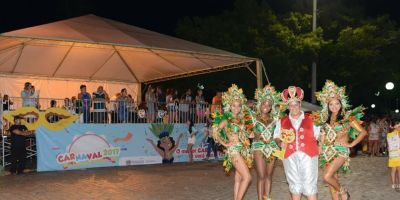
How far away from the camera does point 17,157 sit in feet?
47.2

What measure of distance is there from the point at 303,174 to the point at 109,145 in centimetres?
1005

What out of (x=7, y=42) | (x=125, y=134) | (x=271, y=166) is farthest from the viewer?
(x=125, y=134)

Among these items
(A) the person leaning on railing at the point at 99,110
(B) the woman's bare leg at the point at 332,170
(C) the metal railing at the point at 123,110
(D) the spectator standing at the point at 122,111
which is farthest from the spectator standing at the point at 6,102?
(B) the woman's bare leg at the point at 332,170

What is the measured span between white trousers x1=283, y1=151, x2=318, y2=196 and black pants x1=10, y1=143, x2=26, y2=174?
983cm

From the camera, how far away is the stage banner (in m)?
14.8

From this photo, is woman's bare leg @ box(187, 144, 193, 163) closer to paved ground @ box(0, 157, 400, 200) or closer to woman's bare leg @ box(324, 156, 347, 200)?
paved ground @ box(0, 157, 400, 200)

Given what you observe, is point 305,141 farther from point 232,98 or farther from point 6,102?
point 6,102

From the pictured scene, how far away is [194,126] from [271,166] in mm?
9790

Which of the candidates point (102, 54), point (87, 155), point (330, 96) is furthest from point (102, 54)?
point (330, 96)

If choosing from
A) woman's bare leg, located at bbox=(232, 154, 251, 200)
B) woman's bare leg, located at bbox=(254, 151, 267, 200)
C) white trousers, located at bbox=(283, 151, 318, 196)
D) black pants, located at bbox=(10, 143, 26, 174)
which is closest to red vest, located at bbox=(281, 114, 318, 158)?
white trousers, located at bbox=(283, 151, 318, 196)

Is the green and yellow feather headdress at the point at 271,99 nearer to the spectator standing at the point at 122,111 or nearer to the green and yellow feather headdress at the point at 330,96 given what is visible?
the green and yellow feather headdress at the point at 330,96

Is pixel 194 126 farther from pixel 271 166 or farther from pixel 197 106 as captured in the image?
pixel 271 166

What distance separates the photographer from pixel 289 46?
1072 inches

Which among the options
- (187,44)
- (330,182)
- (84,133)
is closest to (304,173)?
(330,182)
